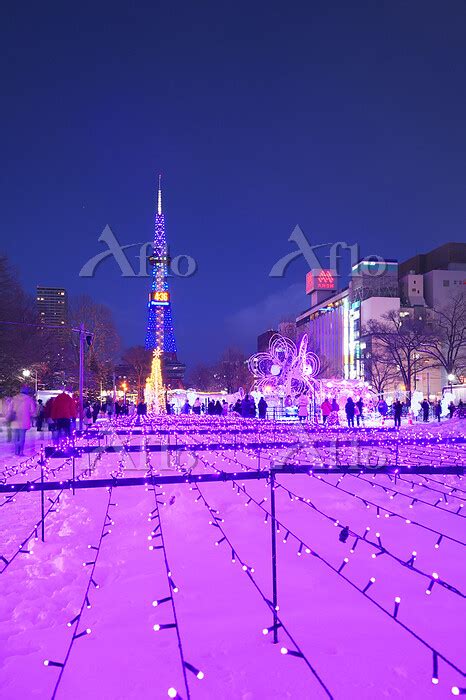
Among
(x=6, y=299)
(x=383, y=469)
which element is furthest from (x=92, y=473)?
(x=6, y=299)

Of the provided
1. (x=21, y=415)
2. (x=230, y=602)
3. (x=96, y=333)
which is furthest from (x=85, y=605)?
(x=96, y=333)

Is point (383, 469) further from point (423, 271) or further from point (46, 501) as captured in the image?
point (423, 271)

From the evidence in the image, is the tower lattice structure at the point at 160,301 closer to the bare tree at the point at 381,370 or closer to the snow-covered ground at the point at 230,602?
the bare tree at the point at 381,370

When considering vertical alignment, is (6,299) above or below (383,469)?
above

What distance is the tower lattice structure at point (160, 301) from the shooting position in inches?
4040

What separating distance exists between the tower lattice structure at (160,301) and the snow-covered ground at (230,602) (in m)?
95.2

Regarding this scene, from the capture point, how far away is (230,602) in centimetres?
406

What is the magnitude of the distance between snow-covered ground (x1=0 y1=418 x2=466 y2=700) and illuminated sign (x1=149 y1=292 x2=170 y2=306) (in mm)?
99364

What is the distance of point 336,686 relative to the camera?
2912 millimetres

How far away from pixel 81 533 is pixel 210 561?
1.68 meters

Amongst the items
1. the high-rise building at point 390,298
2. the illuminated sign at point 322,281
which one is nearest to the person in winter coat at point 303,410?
the high-rise building at point 390,298

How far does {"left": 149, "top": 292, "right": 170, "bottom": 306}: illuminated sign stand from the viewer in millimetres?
105438

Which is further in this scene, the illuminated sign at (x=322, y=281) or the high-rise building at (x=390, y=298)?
the illuminated sign at (x=322, y=281)

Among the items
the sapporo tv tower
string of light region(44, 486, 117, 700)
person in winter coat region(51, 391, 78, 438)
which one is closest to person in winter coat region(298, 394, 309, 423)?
person in winter coat region(51, 391, 78, 438)
